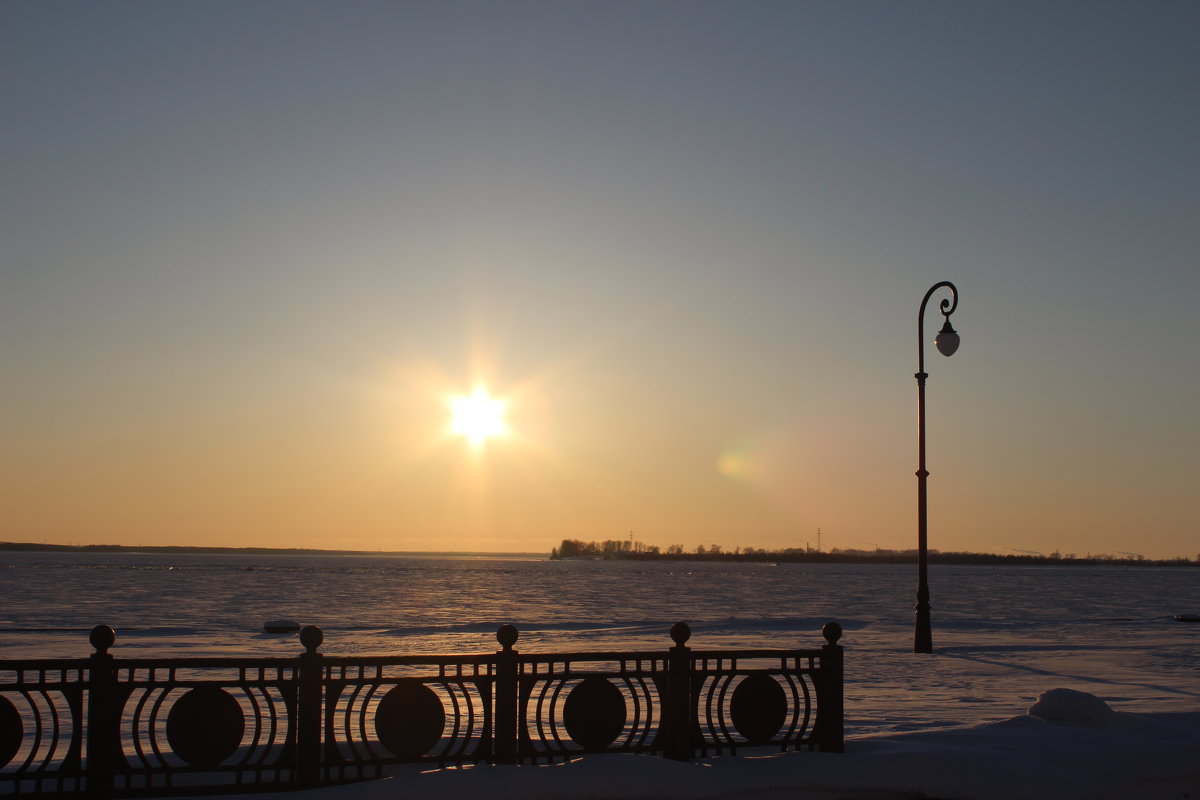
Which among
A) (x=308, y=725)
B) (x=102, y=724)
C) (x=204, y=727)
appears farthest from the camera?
(x=308, y=725)

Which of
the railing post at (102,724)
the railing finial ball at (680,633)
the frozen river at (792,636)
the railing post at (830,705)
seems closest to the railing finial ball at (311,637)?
the railing post at (102,724)

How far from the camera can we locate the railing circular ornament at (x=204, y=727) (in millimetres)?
7512

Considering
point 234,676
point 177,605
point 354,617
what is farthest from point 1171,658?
point 177,605

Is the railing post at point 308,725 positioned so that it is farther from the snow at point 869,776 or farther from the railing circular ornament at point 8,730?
the railing circular ornament at point 8,730

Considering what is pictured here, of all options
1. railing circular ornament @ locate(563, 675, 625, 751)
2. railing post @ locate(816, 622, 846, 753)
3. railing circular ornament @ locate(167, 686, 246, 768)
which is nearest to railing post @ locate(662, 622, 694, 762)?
railing circular ornament @ locate(563, 675, 625, 751)

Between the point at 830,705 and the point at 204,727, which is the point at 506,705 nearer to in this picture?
the point at 204,727

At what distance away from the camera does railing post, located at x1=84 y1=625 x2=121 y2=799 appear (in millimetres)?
7285

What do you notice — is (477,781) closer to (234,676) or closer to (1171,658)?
(234,676)

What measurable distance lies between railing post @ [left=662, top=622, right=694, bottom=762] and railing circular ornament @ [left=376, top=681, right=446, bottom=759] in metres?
1.77

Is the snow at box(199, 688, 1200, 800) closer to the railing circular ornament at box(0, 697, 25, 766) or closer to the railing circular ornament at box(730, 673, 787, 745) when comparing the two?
the railing circular ornament at box(730, 673, 787, 745)

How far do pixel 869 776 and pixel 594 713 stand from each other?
2143mm

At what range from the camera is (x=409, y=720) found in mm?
7934

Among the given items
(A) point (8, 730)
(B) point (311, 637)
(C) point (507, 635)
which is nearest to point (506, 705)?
(C) point (507, 635)

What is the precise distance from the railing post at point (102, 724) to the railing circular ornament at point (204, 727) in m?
0.38
